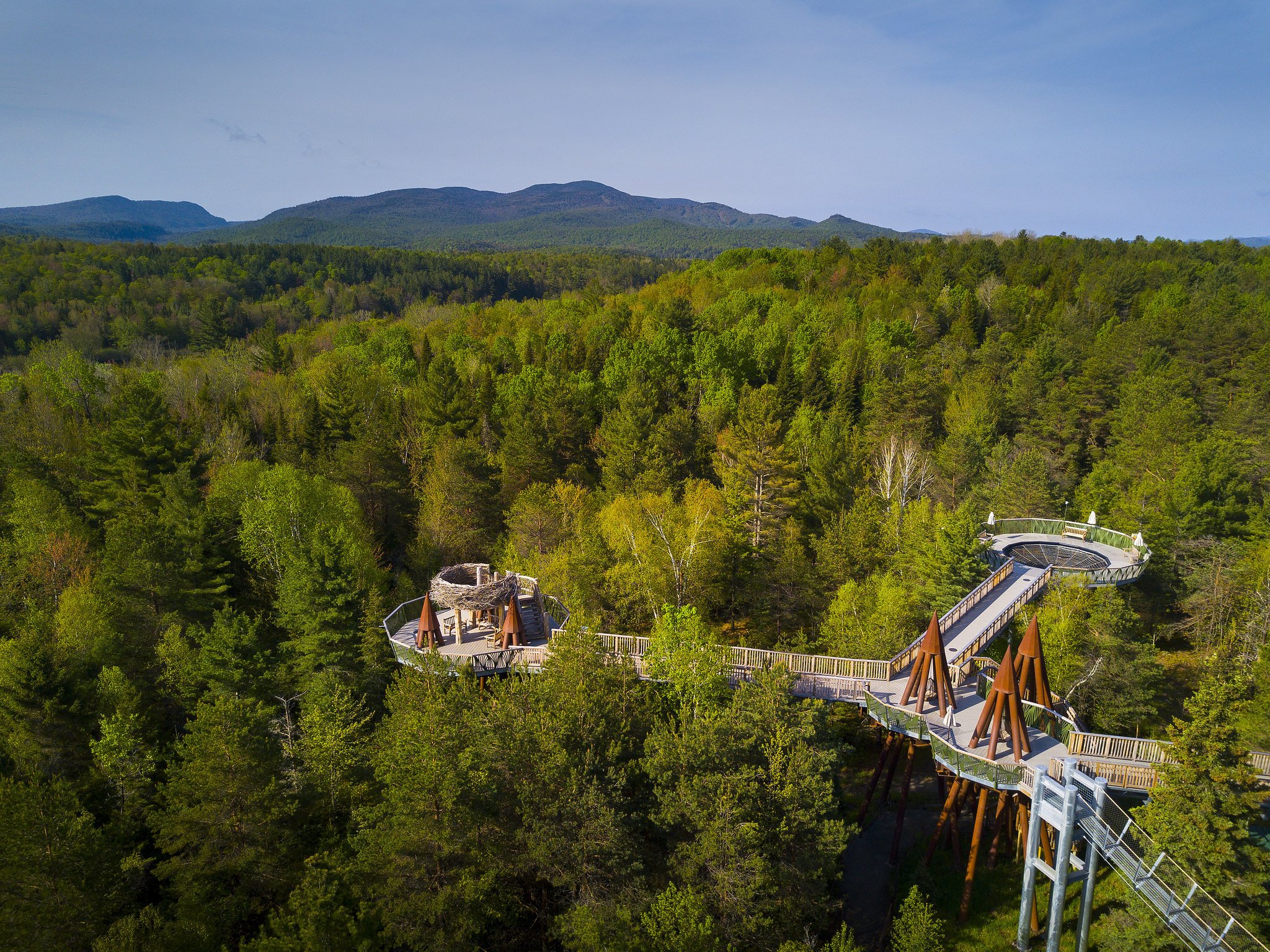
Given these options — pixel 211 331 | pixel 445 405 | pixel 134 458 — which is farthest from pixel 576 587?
pixel 211 331

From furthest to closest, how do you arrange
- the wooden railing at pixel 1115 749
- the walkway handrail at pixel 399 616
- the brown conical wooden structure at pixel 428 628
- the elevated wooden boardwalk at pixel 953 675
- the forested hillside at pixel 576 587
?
the walkway handrail at pixel 399 616 < the brown conical wooden structure at pixel 428 628 < the wooden railing at pixel 1115 749 < the elevated wooden boardwalk at pixel 953 675 < the forested hillside at pixel 576 587

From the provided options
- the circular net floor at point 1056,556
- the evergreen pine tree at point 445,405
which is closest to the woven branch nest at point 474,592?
the circular net floor at point 1056,556

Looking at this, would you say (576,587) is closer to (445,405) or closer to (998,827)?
(998,827)

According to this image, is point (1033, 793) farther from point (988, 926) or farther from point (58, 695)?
point (58, 695)

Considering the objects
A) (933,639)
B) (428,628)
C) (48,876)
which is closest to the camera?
(48,876)

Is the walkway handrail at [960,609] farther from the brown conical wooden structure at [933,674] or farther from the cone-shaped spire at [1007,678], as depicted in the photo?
the cone-shaped spire at [1007,678]
